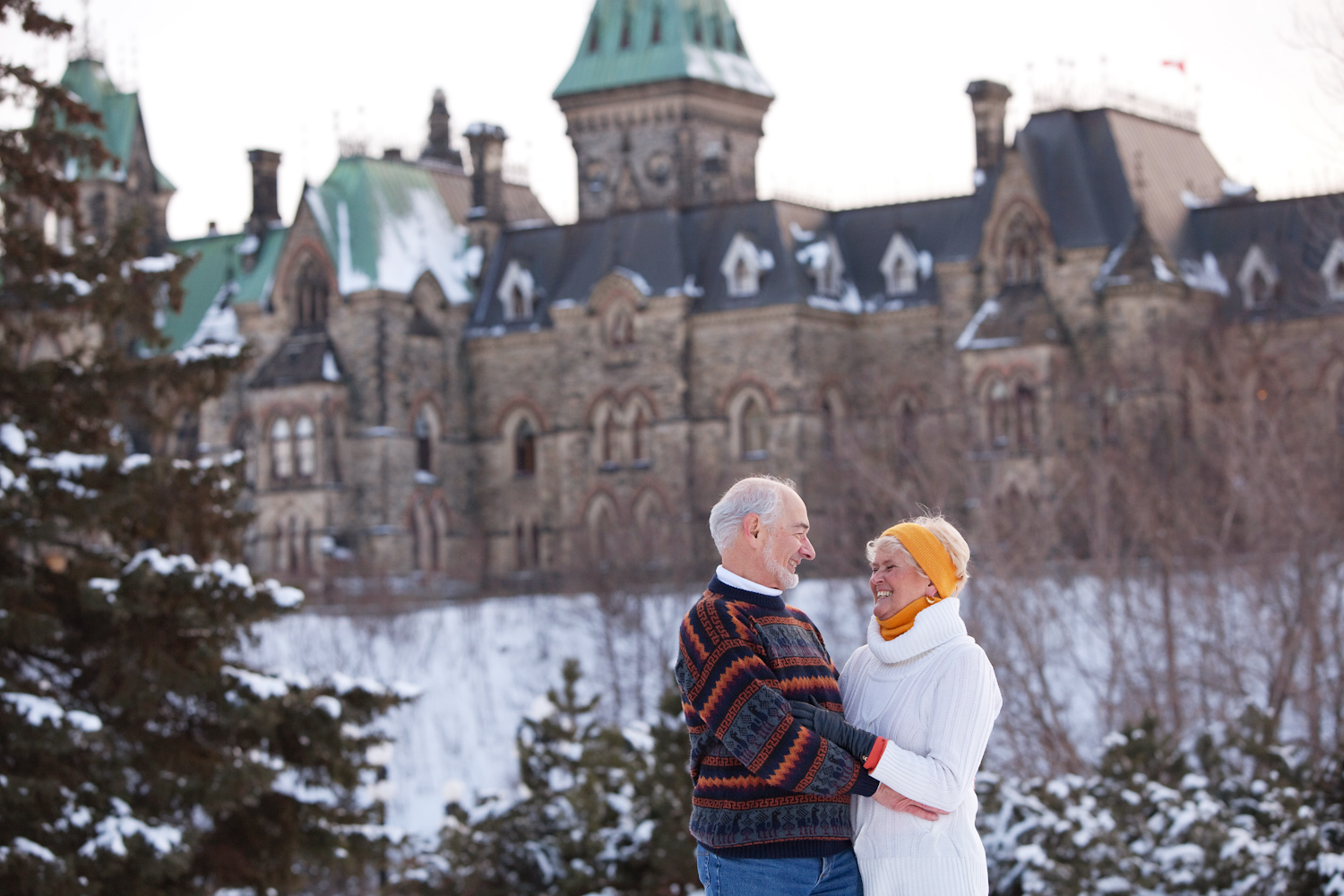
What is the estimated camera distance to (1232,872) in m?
16.4

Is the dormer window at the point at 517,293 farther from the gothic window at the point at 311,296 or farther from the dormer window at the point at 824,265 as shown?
the dormer window at the point at 824,265

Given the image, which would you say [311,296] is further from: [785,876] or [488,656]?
[785,876]

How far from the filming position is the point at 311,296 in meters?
59.8

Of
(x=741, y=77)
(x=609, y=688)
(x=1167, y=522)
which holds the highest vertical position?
(x=741, y=77)

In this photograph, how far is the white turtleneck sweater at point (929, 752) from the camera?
792 cm

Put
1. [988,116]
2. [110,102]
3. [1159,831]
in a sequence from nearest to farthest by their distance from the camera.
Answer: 1. [1159,831]
2. [988,116]
3. [110,102]

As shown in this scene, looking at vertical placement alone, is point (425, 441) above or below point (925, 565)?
above

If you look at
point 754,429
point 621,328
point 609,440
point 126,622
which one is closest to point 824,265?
point 754,429

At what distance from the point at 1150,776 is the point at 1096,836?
2.72 m

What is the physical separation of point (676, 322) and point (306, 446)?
10.7 meters

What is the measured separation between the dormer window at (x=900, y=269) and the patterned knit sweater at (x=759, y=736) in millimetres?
47481

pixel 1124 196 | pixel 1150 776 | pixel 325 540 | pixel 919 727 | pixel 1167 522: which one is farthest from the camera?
pixel 325 540

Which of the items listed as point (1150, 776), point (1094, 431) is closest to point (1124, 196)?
point (1094, 431)

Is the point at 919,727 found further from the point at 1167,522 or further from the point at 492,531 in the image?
the point at 492,531
